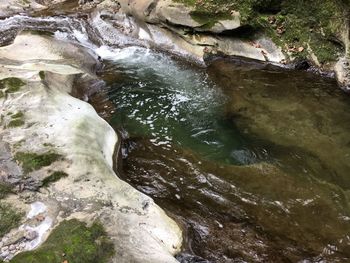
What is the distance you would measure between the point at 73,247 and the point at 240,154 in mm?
4479

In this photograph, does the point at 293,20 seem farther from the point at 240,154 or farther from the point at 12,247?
the point at 12,247

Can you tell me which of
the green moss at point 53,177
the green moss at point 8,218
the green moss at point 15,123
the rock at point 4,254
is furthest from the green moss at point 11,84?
the rock at point 4,254

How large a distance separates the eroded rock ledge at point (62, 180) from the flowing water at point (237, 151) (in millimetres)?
715

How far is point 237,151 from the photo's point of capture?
8.79 metres

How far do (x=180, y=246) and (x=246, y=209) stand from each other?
162 centimetres

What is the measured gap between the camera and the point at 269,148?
28.9ft

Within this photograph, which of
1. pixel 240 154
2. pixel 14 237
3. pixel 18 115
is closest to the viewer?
pixel 14 237

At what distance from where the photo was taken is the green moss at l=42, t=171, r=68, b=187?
6.48 metres

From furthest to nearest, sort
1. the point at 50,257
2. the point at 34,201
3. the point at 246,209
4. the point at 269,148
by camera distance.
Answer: the point at 269,148 < the point at 246,209 < the point at 34,201 < the point at 50,257

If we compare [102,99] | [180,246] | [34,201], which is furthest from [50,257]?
[102,99]

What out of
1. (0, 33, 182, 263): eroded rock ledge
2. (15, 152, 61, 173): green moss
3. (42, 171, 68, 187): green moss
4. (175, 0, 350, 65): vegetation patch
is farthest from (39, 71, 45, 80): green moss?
(175, 0, 350, 65): vegetation patch

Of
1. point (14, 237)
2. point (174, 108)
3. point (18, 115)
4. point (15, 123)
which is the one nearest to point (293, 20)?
point (174, 108)

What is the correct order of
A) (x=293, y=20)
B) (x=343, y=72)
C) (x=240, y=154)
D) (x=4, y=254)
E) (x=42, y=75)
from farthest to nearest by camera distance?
(x=293, y=20)
(x=343, y=72)
(x=42, y=75)
(x=240, y=154)
(x=4, y=254)

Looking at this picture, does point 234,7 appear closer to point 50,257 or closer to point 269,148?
point 269,148
